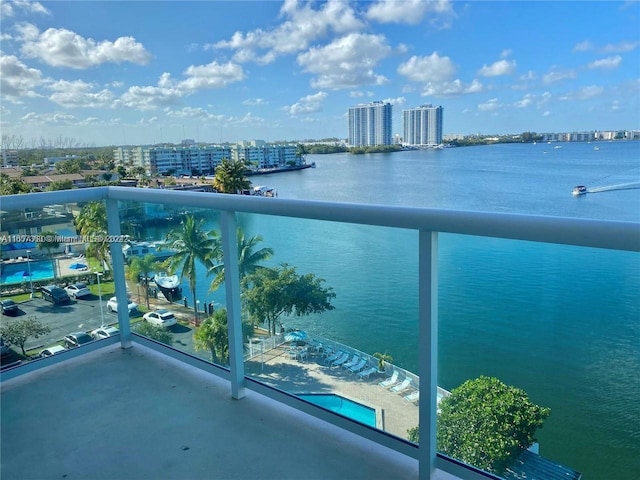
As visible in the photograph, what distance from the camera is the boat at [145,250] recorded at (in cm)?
212

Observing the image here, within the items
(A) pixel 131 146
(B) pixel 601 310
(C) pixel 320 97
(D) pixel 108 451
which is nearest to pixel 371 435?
(B) pixel 601 310

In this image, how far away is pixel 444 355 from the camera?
1284 millimetres

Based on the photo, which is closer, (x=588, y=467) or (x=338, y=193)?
(x=588, y=467)

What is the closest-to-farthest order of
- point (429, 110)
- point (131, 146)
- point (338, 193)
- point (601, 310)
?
point (601, 310) → point (131, 146) → point (338, 193) → point (429, 110)

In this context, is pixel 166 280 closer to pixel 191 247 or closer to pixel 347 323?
pixel 191 247

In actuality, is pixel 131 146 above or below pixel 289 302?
above

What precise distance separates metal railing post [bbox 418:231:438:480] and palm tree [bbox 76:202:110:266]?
1.73m

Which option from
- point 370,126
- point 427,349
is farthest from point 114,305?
point 370,126

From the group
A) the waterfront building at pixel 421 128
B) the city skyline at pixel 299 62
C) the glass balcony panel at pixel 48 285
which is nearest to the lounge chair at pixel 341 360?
the glass balcony panel at pixel 48 285

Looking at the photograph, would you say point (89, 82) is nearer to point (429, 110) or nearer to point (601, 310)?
point (429, 110)

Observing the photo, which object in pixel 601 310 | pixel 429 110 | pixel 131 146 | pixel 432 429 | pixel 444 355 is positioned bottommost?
pixel 432 429

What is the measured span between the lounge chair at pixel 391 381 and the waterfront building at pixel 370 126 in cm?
1731

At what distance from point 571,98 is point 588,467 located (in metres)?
34.7

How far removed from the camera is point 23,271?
2.09 metres
